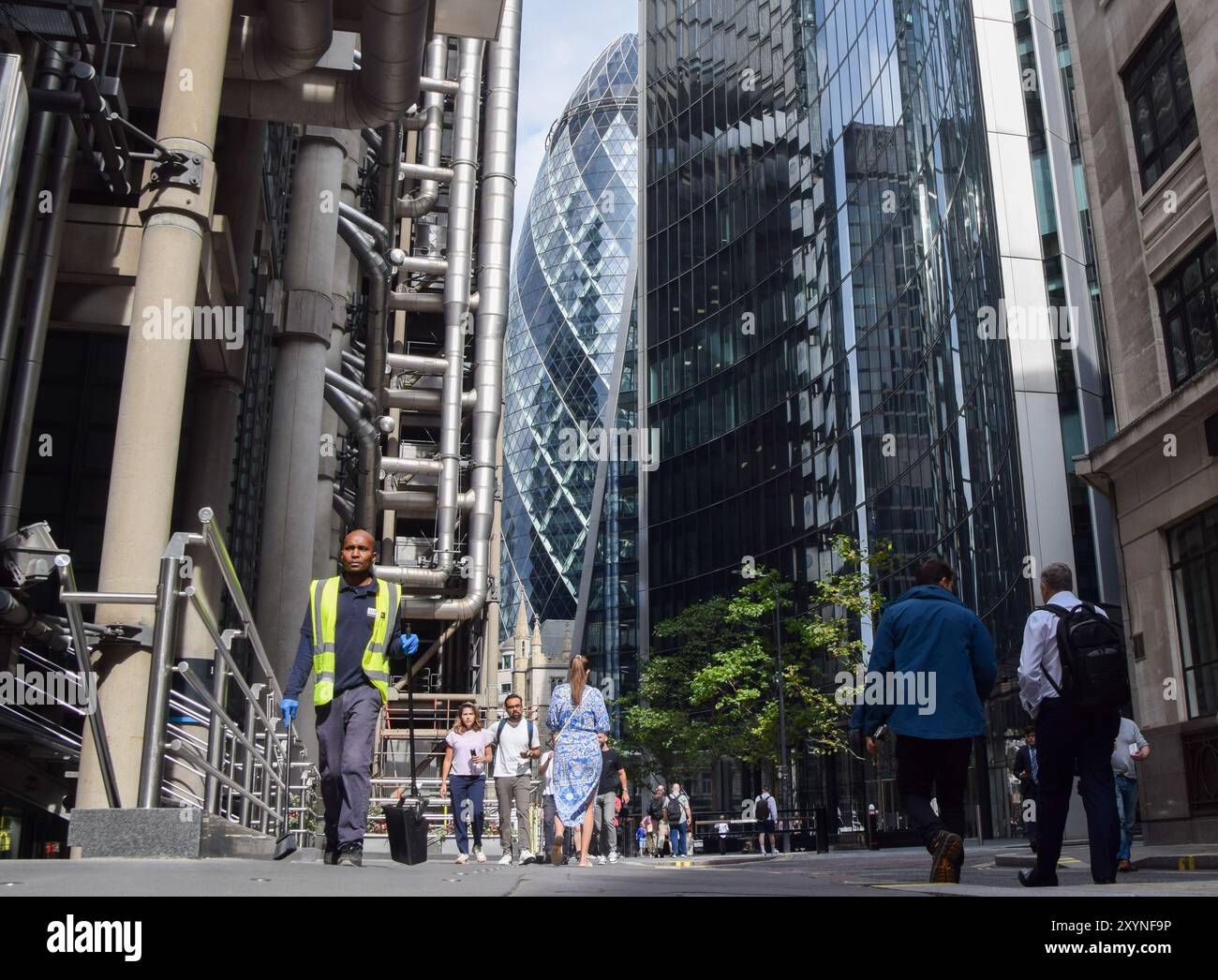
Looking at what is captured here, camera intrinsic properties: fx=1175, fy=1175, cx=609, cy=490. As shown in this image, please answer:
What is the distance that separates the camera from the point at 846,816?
46562 millimetres

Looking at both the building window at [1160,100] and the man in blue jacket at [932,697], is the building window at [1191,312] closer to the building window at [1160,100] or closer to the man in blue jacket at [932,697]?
the building window at [1160,100]

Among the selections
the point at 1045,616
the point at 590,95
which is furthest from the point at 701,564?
the point at 590,95

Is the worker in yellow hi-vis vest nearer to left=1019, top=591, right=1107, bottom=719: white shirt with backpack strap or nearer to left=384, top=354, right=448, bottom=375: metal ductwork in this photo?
left=1019, top=591, right=1107, bottom=719: white shirt with backpack strap

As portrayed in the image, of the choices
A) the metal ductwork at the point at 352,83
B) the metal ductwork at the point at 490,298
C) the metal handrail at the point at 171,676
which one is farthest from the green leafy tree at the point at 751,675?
the metal handrail at the point at 171,676

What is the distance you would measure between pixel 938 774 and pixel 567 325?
426 ft

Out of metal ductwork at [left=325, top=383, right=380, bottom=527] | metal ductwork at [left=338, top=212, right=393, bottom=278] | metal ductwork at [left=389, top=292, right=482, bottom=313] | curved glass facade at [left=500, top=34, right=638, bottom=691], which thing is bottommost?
metal ductwork at [left=325, top=383, right=380, bottom=527]

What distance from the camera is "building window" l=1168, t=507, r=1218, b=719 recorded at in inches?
616

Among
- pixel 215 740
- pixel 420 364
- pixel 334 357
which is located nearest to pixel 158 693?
pixel 215 740

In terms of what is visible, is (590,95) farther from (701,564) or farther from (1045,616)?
(1045,616)

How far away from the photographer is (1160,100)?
17953mm

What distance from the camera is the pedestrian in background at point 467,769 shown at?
527 inches

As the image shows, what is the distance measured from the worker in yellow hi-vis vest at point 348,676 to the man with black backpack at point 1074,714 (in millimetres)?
3829

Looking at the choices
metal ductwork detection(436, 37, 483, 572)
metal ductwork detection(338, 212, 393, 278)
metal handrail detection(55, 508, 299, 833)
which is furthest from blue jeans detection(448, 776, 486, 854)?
metal ductwork detection(436, 37, 483, 572)

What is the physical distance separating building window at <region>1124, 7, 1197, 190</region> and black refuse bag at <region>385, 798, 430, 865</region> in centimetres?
1482
